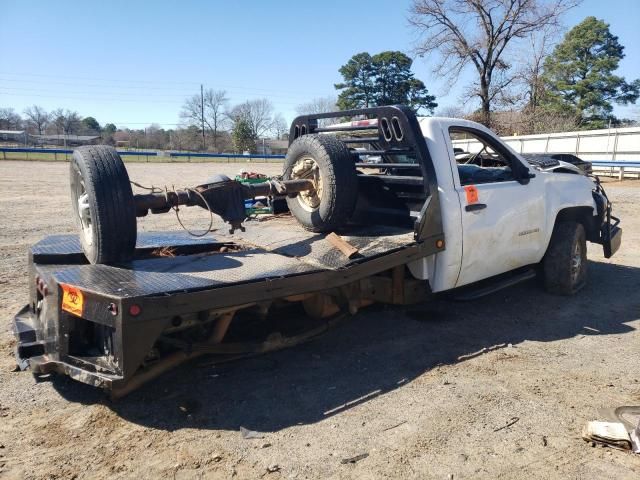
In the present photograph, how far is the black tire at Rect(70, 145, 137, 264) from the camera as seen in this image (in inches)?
132

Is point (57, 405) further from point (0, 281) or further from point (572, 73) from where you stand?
point (572, 73)

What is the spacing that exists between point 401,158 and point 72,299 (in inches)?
138

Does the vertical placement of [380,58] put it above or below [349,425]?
above

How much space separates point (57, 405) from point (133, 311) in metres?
1.06

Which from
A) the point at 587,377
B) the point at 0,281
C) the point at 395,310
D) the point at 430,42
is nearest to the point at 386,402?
the point at 587,377

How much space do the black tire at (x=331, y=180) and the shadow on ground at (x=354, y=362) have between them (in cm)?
104

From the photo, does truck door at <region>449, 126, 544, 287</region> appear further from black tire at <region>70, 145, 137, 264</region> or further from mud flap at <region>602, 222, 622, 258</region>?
black tire at <region>70, 145, 137, 264</region>

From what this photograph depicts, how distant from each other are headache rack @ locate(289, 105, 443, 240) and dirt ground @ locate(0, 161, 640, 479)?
1089mm

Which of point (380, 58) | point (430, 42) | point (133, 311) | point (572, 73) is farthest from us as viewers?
point (380, 58)

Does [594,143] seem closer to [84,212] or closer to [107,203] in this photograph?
[84,212]

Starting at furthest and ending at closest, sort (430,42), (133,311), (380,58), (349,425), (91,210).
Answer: (380,58), (430,42), (91,210), (349,425), (133,311)

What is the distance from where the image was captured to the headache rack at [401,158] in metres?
4.40

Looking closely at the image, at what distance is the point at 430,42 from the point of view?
98.1 ft

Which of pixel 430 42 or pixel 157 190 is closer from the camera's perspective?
pixel 157 190
